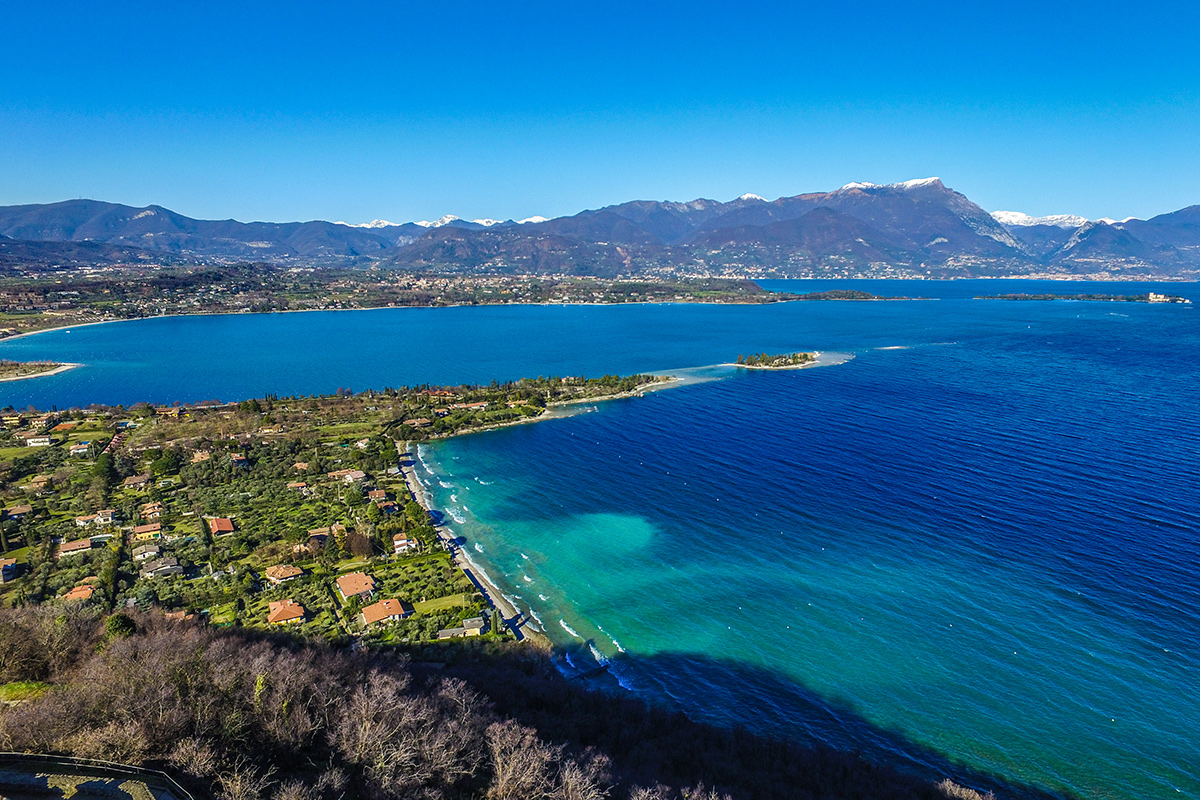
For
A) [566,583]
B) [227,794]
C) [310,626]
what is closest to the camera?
[227,794]

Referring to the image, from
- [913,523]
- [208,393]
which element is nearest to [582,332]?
[208,393]

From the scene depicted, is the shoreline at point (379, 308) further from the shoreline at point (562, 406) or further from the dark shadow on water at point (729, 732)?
the dark shadow on water at point (729, 732)

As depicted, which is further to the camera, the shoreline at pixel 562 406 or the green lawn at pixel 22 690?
the shoreline at pixel 562 406

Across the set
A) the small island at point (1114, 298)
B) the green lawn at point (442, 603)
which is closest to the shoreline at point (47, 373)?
the green lawn at point (442, 603)

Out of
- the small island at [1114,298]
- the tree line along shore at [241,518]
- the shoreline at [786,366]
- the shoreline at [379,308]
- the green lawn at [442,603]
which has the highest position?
the small island at [1114,298]

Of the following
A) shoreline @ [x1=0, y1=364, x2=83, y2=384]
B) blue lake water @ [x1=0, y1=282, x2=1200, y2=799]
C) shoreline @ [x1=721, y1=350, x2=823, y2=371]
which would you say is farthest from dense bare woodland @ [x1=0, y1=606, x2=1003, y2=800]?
shoreline @ [x1=0, y1=364, x2=83, y2=384]

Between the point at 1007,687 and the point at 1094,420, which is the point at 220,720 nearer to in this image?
the point at 1007,687

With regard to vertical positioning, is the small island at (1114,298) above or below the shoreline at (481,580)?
above
